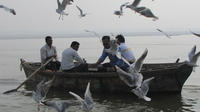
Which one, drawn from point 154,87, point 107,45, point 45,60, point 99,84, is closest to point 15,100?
point 45,60

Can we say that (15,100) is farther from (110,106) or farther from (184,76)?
(184,76)

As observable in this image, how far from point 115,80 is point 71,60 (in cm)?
173

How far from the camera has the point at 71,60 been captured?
12.7 m

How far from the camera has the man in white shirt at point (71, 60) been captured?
12427 mm

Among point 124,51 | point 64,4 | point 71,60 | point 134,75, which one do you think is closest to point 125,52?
point 124,51

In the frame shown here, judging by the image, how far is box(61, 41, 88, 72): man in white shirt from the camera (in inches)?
489

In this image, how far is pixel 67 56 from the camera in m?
12.6

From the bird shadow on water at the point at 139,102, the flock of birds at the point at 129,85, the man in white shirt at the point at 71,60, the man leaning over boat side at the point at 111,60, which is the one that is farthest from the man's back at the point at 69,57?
the flock of birds at the point at 129,85

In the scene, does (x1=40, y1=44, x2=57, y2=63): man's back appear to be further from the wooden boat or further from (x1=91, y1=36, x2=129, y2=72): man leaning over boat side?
(x1=91, y1=36, x2=129, y2=72): man leaning over boat side

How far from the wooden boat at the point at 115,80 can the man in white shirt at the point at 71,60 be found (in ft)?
0.86

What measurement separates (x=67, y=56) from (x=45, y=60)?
148 cm

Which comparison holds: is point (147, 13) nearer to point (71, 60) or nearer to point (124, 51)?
point (124, 51)

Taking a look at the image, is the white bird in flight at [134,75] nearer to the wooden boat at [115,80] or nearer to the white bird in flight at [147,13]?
the white bird in flight at [147,13]

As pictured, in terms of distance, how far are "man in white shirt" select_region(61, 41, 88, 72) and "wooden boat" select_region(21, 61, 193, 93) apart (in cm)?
26
